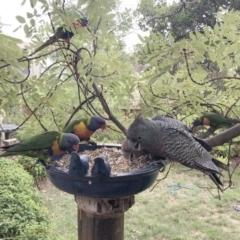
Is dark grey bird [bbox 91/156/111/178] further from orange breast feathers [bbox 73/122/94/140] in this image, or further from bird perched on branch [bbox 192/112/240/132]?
bird perched on branch [bbox 192/112/240/132]

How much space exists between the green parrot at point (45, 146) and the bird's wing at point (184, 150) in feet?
0.75

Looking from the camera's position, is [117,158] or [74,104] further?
[74,104]

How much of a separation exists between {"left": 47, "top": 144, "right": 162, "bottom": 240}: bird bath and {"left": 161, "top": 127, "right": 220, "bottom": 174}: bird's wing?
75 millimetres

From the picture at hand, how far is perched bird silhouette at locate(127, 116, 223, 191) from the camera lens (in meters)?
0.76

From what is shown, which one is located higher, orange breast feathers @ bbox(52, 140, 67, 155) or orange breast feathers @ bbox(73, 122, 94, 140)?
orange breast feathers @ bbox(73, 122, 94, 140)

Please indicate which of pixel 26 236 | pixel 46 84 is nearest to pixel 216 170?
pixel 46 84

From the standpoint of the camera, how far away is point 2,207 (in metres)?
1.81

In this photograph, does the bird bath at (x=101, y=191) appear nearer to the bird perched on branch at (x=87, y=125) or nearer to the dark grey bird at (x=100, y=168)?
the dark grey bird at (x=100, y=168)

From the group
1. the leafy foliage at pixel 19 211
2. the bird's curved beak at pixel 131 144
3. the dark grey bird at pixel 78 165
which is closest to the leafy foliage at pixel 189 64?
the bird's curved beak at pixel 131 144

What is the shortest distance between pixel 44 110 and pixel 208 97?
1.70 ft

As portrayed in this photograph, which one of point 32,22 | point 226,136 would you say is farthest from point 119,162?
point 32,22

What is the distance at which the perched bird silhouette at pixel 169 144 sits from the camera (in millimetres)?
765

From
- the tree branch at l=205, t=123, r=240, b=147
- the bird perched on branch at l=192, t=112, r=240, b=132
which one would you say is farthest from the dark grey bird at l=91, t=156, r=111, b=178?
the bird perched on branch at l=192, t=112, r=240, b=132

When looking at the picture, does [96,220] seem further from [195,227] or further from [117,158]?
[195,227]
